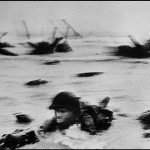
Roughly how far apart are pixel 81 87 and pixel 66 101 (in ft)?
0.40

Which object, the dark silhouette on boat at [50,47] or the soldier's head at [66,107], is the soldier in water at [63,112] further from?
the dark silhouette on boat at [50,47]

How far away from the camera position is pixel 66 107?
1.71 metres

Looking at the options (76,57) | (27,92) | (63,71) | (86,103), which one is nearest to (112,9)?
(76,57)

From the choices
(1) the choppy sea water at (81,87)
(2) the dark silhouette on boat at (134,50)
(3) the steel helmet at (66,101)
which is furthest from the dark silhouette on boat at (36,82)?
(2) the dark silhouette on boat at (134,50)

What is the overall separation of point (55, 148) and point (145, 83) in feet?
2.09

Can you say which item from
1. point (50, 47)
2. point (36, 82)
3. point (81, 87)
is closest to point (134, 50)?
point (81, 87)

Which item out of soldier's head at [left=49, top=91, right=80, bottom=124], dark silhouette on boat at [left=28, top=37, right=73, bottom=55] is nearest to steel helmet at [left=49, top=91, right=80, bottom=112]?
soldier's head at [left=49, top=91, right=80, bottom=124]

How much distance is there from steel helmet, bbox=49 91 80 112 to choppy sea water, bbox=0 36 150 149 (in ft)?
0.09

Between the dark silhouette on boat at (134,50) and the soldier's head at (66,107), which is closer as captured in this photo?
the soldier's head at (66,107)

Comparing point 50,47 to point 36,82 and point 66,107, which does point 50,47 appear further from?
point 66,107

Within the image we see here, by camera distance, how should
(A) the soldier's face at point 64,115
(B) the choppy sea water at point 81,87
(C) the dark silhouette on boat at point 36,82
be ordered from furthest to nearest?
(C) the dark silhouette on boat at point 36,82 → (A) the soldier's face at point 64,115 → (B) the choppy sea water at point 81,87

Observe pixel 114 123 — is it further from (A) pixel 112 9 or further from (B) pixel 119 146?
(A) pixel 112 9

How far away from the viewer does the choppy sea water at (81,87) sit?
1535 mm

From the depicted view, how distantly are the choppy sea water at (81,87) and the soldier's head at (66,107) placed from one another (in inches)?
1.3
